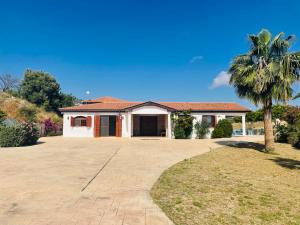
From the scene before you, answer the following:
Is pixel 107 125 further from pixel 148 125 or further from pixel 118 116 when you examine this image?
pixel 148 125

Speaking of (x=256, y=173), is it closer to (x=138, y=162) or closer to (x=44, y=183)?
(x=138, y=162)

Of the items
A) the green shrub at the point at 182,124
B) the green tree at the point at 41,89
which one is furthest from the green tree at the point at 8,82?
the green shrub at the point at 182,124

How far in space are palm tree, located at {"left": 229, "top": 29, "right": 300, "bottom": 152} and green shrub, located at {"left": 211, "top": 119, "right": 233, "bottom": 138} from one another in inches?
358

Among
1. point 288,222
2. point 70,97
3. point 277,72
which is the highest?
point 70,97

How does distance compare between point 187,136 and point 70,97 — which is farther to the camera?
point 70,97

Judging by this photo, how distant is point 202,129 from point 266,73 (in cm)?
1136

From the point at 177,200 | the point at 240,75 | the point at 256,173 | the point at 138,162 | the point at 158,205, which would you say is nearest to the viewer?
the point at 158,205

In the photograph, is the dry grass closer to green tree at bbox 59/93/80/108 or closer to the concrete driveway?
green tree at bbox 59/93/80/108

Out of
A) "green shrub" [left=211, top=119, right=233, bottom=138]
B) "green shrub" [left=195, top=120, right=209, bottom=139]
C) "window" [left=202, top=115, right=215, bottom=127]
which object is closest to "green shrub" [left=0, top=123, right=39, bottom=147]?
"green shrub" [left=195, top=120, right=209, bottom=139]

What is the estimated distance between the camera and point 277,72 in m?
13.4

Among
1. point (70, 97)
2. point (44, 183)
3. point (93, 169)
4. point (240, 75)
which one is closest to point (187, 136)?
point (240, 75)

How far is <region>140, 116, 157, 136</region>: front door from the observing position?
94.9ft

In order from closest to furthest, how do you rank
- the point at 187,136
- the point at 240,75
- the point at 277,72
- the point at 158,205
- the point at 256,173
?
the point at 158,205
the point at 256,173
the point at 277,72
the point at 240,75
the point at 187,136

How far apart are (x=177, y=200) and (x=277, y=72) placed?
1108 cm
